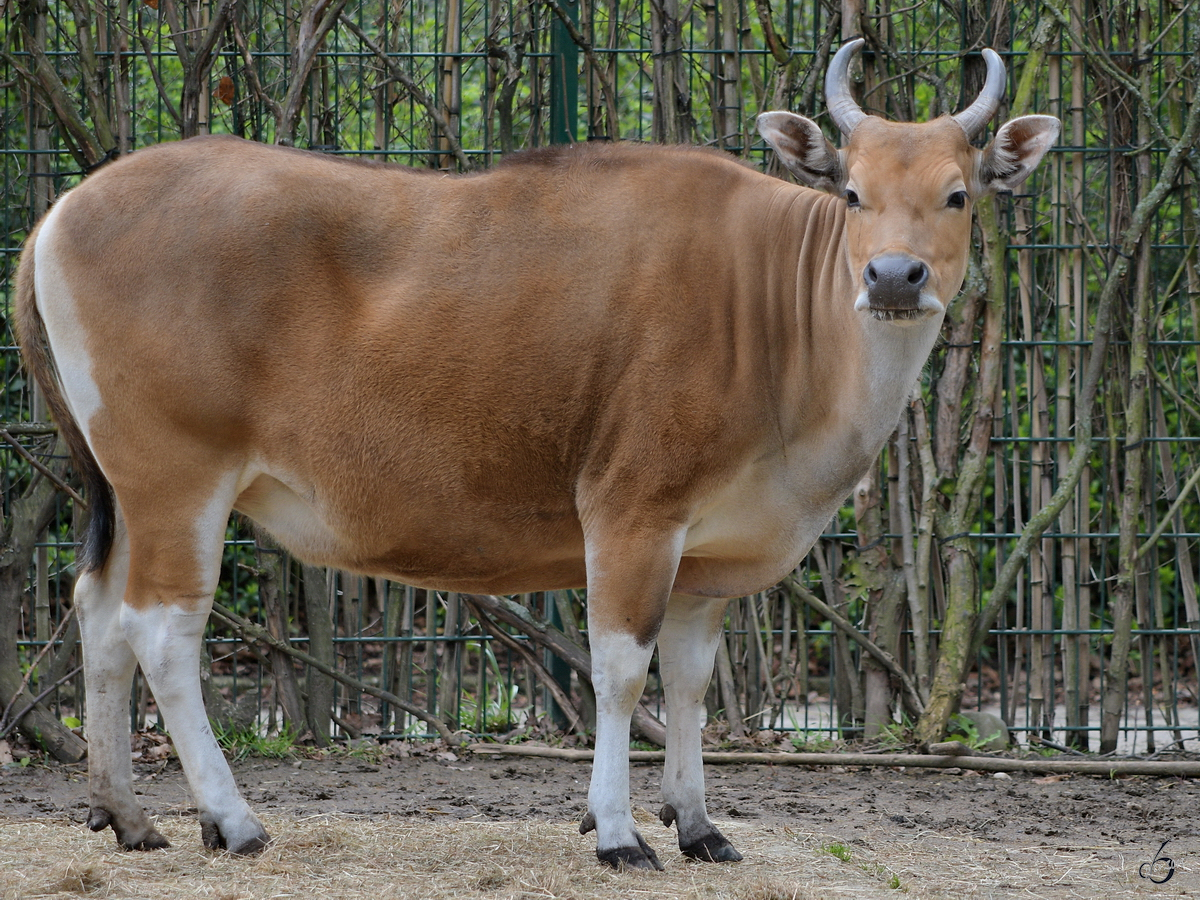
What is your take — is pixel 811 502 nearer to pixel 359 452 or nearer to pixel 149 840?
pixel 359 452

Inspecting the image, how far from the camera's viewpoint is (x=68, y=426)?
16.2 ft

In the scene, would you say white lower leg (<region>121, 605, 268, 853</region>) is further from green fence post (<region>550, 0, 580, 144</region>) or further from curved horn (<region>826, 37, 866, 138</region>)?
green fence post (<region>550, 0, 580, 144</region>)

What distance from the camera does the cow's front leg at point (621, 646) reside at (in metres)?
4.40

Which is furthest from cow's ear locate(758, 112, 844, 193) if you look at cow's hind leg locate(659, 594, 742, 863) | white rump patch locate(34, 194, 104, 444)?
white rump patch locate(34, 194, 104, 444)

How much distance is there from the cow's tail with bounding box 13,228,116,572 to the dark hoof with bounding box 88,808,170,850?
87 centimetres

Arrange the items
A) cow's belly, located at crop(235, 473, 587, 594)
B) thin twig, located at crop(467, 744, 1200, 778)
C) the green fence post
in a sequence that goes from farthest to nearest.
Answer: the green fence post, thin twig, located at crop(467, 744, 1200, 778), cow's belly, located at crop(235, 473, 587, 594)

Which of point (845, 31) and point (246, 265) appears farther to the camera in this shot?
point (845, 31)

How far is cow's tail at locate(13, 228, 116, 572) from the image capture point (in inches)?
191

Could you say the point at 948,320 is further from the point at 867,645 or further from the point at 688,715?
the point at 688,715

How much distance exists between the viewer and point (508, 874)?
4.35 m

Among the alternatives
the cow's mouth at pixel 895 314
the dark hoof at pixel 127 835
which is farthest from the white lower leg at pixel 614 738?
the dark hoof at pixel 127 835

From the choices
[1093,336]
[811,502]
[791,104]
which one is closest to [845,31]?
[791,104]

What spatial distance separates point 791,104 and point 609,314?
3.22 m

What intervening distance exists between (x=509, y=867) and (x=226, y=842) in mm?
981
